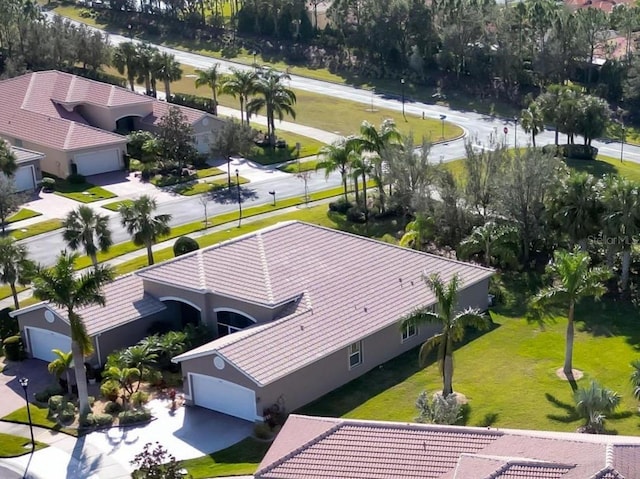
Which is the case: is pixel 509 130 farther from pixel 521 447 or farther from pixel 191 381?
pixel 521 447

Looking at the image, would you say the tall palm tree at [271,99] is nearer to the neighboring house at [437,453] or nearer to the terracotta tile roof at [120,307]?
the terracotta tile roof at [120,307]

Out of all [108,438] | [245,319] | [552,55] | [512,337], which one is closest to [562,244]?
[512,337]

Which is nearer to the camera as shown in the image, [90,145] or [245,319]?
[245,319]

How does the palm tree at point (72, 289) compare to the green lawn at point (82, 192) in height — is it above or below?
above

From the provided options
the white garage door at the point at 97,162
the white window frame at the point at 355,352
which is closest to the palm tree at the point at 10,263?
the white window frame at the point at 355,352

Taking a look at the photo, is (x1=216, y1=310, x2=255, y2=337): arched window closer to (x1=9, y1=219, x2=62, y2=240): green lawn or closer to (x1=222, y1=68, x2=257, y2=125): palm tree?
(x1=9, y1=219, x2=62, y2=240): green lawn

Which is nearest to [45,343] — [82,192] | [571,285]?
[571,285]

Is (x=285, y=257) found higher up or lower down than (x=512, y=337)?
higher up
